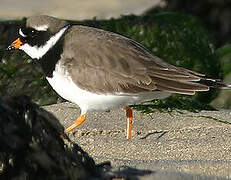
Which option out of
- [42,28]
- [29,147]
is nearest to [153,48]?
[42,28]

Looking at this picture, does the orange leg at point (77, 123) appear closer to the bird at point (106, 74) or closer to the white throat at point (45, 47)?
the bird at point (106, 74)

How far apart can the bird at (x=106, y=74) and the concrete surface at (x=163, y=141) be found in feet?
1.21

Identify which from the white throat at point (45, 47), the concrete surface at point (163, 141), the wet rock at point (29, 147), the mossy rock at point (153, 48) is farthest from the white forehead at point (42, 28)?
the wet rock at point (29, 147)

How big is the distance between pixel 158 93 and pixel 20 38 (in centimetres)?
131

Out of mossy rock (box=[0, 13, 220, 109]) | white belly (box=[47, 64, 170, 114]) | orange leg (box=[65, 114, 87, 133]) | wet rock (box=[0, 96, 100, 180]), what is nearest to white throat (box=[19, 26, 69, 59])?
white belly (box=[47, 64, 170, 114])

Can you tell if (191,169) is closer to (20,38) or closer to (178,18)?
(20,38)

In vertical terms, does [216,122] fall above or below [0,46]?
below

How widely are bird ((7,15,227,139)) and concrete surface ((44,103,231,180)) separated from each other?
1.21ft

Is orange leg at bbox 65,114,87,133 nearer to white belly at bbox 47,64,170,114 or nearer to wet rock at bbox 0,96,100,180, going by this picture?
white belly at bbox 47,64,170,114

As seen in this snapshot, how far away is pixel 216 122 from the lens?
5.84 m

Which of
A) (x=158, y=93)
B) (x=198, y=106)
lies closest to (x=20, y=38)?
(x=158, y=93)

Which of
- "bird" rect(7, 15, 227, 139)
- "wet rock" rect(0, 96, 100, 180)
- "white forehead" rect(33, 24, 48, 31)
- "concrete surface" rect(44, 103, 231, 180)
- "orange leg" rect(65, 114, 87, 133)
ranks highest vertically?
"white forehead" rect(33, 24, 48, 31)

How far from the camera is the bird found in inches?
205

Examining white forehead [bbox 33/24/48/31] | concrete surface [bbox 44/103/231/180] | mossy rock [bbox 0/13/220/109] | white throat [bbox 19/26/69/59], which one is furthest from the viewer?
mossy rock [bbox 0/13/220/109]
